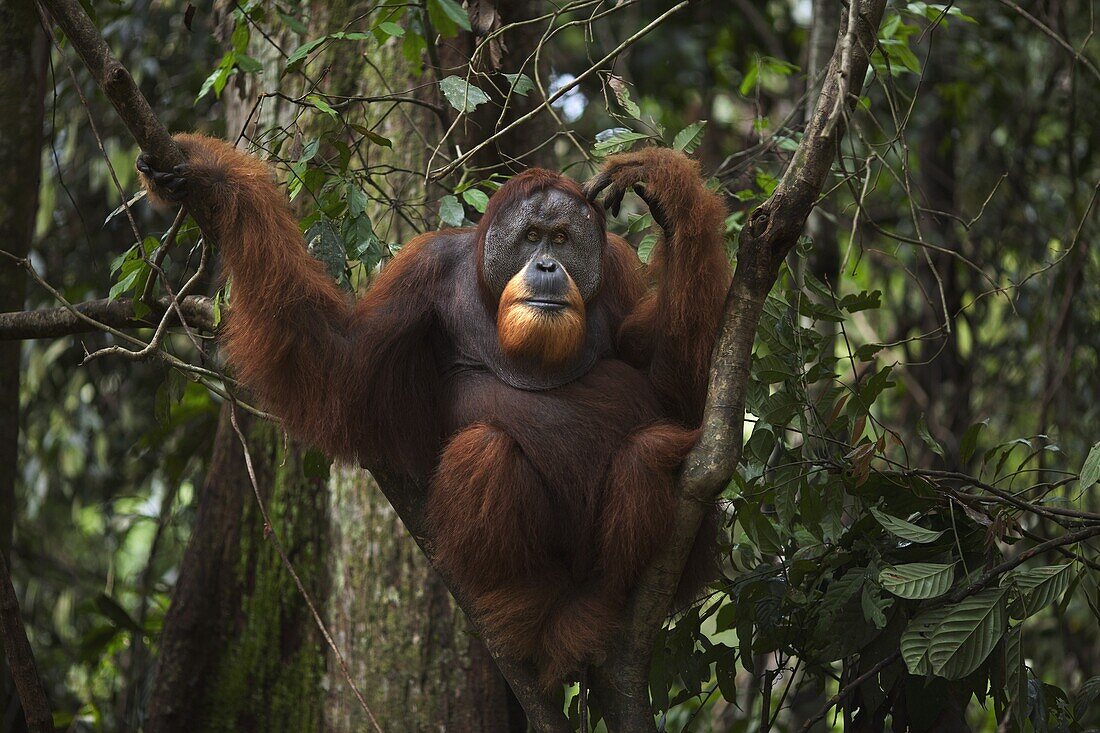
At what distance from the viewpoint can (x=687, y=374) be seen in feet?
10.3

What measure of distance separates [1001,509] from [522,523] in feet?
4.10

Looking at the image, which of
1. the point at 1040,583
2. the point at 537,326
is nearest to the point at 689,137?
the point at 537,326

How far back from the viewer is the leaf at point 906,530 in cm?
271

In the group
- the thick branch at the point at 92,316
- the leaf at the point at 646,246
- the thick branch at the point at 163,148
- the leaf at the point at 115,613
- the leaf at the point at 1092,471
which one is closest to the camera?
the thick branch at the point at 163,148

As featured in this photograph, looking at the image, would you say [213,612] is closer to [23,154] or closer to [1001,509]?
[23,154]

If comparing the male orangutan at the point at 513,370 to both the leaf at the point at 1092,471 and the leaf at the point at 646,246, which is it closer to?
the leaf at the point at 646,246

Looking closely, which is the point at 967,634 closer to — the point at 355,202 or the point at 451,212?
the point at 451,212

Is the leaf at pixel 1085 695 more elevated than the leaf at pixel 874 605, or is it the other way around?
the leaf at pixel 874 605

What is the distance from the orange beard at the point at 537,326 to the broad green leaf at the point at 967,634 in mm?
1195

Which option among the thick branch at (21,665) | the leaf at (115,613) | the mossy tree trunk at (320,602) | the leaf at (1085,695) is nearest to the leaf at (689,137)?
the mossy tree trunk at (320,602)

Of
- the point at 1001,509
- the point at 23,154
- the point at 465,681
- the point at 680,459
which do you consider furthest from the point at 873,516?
the point at 23,154

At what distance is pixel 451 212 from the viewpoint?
Result: 3.32 meters

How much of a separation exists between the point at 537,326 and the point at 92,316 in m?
1.52

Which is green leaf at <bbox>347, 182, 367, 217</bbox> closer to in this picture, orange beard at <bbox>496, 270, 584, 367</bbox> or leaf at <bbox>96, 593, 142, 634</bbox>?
orange beard at <bbox>496, 270, 584, 367</bbox>
